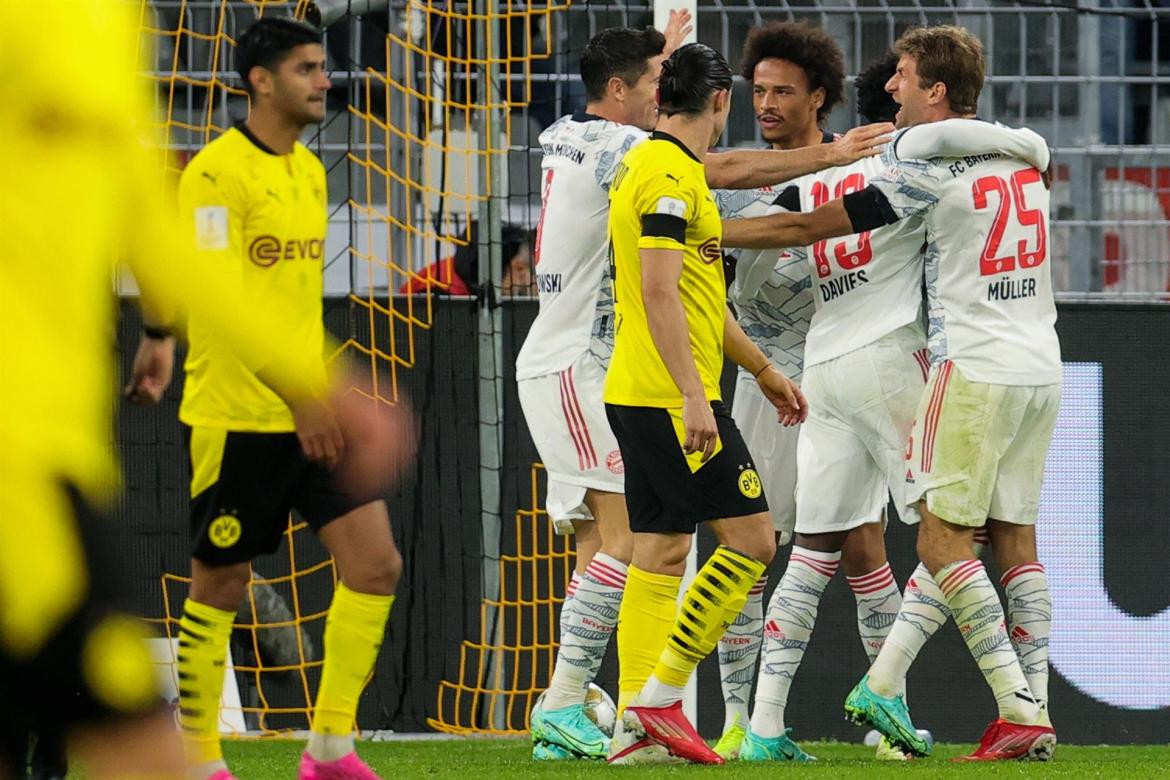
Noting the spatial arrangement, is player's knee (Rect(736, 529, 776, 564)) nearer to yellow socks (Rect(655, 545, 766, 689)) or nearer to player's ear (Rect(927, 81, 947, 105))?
yellow socks (Rect(655, 545, 766, 689))

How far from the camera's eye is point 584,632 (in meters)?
5.65

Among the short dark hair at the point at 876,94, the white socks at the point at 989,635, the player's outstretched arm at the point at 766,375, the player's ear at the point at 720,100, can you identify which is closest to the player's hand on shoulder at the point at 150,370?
the player's ear at the point at 720,100

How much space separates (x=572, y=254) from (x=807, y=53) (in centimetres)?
100

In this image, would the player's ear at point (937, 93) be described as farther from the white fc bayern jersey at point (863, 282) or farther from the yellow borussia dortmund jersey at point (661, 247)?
the yellow borussia dortmund jersey at point (661, 247)

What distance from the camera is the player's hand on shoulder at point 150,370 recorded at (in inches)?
155

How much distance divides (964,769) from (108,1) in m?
3.57

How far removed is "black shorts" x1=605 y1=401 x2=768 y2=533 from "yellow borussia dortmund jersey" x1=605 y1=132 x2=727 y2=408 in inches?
2.6

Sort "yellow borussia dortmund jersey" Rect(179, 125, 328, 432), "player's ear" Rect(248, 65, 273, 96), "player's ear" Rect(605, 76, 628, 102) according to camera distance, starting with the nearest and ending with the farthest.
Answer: "yellow borussia dortmund jersey" Rect(179, 125, 328, 432) < "player's ear" Rect(248, 65, 273, 96) < "player's ear" Rect(605, 76, 628, 102)

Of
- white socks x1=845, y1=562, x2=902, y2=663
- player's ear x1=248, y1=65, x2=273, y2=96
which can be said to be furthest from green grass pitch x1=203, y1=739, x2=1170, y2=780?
player's ear x1=248, y1=65, x2=273, y2=96

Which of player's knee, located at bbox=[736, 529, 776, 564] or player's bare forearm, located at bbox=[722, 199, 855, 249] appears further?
player's bare forearm, located at bbox=[722, 199, 855, 249]

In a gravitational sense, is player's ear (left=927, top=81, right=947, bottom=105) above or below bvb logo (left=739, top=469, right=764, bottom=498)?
above

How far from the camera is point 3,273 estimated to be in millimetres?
2447

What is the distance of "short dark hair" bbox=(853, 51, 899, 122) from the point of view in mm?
6441

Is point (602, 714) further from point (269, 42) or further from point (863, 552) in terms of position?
point (269, 42)
